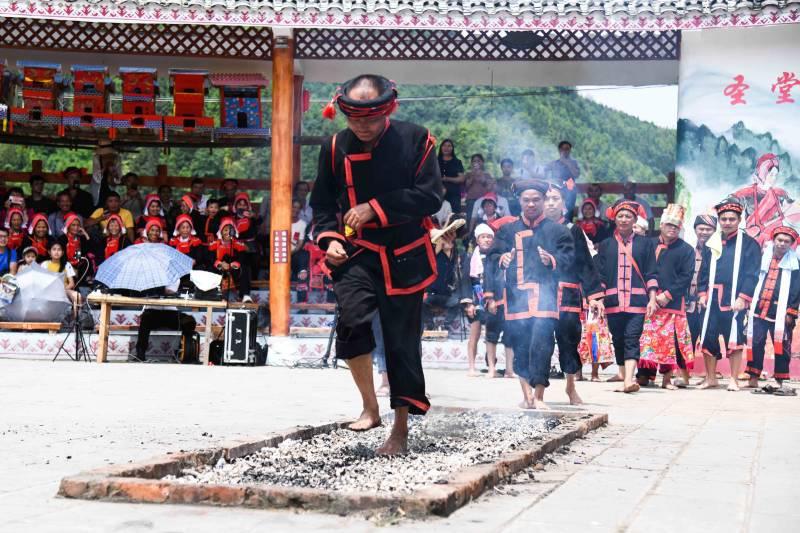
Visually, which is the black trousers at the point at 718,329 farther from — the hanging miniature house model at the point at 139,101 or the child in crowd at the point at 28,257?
the hanging miniature house model at the point at 139,101

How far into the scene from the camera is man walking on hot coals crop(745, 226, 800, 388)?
12.1 m

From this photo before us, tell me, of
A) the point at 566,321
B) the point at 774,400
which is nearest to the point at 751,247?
the point at 774,400

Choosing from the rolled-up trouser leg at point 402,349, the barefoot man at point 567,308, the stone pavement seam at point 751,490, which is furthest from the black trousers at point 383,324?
the barefoot man at point 567,308

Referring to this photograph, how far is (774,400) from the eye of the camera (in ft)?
33.8

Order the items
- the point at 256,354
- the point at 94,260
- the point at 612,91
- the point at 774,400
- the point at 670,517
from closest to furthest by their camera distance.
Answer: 1. the point at 670,517
2. the point at 774,400
3. the point at 256,354
4. the point at 94,260
5. the point at 612,91

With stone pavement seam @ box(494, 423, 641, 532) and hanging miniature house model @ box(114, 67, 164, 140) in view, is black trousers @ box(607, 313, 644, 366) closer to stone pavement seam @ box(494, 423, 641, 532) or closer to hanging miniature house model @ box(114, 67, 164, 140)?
stone pavement seam @ box(494, 423, 641, 532)

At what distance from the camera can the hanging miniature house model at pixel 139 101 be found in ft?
56.2

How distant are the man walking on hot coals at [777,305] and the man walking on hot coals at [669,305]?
2.47 ft

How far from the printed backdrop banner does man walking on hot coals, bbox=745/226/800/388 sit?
1835 mm

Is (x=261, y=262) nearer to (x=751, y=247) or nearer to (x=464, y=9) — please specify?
(x=464, y=9)

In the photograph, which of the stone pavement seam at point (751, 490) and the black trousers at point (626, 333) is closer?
the stone pavement seam at point (751, 490)

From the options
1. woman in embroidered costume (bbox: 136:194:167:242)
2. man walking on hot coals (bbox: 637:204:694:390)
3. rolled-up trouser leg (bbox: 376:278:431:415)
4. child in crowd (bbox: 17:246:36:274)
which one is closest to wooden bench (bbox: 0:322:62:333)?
child in crowd (bbox: 17:246:36:274)

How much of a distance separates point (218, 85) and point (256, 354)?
4868 mm

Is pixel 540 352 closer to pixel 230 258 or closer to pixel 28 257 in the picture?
pixel 230 258
